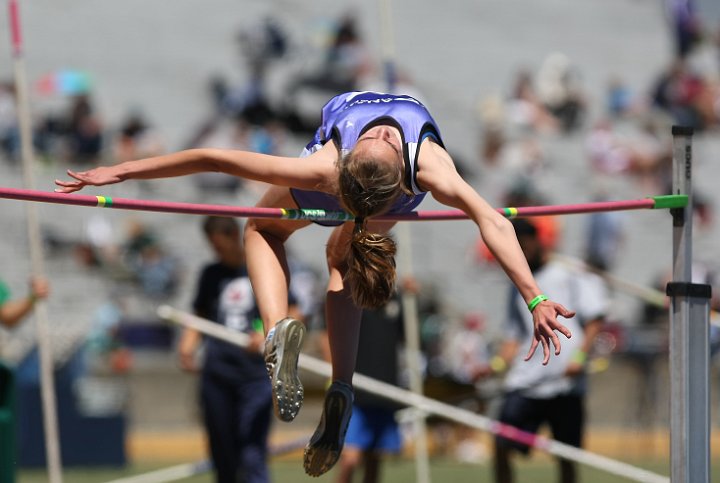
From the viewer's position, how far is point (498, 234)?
507 cm

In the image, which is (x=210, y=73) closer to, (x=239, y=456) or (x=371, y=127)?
(x=239, y=456)

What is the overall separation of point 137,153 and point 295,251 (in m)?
2.18

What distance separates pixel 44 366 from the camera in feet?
27.6

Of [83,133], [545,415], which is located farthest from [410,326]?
[83,133]

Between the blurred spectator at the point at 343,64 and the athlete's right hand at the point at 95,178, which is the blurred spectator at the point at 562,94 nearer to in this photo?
the blurred spectator at the point at 343,64

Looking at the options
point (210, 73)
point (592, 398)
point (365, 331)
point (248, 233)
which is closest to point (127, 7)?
point (210, 73)

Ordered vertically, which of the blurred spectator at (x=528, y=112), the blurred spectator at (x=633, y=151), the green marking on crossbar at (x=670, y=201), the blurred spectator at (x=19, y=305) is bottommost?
the blurred spectator at (x=19, y=305)

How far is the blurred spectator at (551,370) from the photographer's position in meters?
8.48

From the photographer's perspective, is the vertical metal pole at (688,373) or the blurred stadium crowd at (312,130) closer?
the vertical metal pole at (688,373)

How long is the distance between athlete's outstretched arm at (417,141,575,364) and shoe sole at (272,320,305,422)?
779 mm

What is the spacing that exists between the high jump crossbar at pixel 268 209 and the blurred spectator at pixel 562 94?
14039 millimetres

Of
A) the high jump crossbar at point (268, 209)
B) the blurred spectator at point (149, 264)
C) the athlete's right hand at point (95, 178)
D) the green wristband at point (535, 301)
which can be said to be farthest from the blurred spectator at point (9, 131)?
the green wristband at point (535, 301)

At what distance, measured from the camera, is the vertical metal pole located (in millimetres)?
5688

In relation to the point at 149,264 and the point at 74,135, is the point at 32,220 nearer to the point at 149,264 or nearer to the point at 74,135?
the point at 149,264
